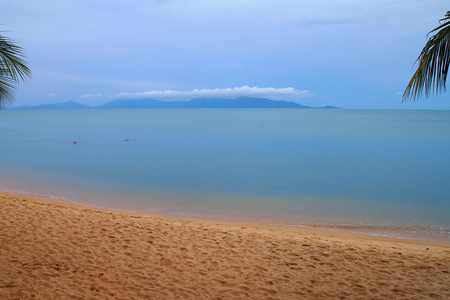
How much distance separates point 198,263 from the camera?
5371 mm

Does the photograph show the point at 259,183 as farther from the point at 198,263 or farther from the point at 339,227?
the point at 198,263

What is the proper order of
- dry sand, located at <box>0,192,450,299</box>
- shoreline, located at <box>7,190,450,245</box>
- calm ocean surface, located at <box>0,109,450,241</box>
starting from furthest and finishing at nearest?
calm ocean surface, located at <box>0,109,450,241</box> → shoreline, located at <box>7,190,450,245</box> → dry sand, located at <box>0,192,450,299</box>

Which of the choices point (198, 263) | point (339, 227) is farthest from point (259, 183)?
point (198, 263)

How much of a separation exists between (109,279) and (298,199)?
8.74 m

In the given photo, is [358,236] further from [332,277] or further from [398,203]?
[398,203]

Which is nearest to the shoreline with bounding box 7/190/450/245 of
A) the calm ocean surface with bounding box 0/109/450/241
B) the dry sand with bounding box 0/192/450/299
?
the calm ocean surface with bounding box 0/109/450/241

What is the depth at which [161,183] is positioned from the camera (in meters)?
15.0

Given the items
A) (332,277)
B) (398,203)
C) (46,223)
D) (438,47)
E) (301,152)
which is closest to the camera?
(438,47)

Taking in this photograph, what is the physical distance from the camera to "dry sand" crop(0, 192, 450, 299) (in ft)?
14.5

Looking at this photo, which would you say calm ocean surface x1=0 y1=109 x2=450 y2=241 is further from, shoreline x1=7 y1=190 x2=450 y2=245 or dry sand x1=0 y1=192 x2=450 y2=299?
dry sand x1=0 y1=192 x2=450 y2=299

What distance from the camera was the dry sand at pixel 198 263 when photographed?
14.5ft

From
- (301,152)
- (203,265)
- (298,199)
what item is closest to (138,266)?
(203,265)

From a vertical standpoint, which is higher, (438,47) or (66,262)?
(438,47)

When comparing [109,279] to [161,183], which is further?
[161,183]
